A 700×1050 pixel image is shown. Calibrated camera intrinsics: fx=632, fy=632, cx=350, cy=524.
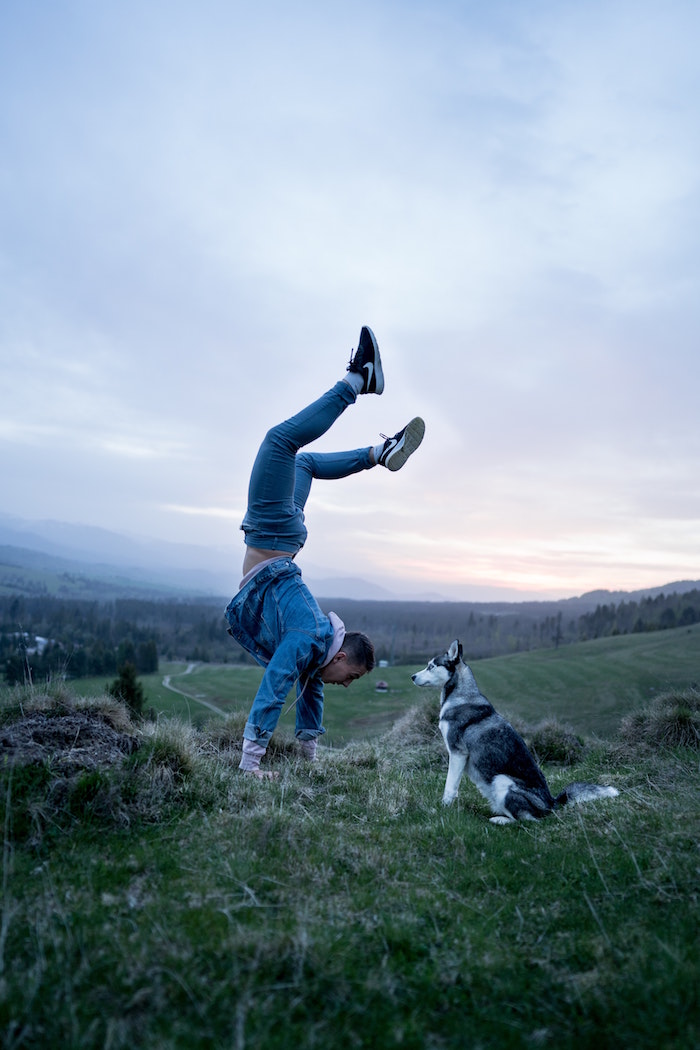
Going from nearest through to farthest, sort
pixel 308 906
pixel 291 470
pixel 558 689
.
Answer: pixel 308 906 < pixel 291 470 < pixel 558 689

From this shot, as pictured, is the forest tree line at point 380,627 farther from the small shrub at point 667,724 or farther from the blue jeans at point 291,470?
the blue jeans at point 291,470

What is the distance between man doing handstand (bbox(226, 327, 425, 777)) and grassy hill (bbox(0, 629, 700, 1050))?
83cm

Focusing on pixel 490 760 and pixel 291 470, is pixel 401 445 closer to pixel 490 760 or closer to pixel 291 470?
pixel 291 470

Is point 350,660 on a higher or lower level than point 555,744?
higher

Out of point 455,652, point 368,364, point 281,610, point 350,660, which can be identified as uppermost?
point 368,364

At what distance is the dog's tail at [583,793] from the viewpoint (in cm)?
644

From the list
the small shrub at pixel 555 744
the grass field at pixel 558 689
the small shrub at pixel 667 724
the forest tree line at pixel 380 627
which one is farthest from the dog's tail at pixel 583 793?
the forest tree line at pixel 380 627

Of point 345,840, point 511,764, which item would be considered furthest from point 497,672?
point 345,840

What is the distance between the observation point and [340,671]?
7391 mm

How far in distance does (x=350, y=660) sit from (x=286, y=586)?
1.16 meters

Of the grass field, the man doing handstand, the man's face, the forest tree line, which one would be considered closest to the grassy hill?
the man doing handstand

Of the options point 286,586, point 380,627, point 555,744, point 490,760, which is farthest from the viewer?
point 380,627

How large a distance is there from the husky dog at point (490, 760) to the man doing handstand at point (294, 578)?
1374mm

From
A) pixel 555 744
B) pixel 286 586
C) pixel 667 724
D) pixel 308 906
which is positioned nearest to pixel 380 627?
pixel 555 744
